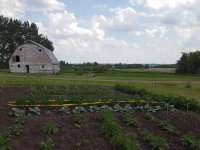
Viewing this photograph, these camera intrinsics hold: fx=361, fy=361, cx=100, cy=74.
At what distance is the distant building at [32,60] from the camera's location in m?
59.7

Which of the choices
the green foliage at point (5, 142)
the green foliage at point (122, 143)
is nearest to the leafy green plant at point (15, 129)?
the green foliage at point (5, 142)

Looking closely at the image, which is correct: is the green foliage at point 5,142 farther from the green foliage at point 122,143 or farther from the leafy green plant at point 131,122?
the leafy green plant at point 131,122

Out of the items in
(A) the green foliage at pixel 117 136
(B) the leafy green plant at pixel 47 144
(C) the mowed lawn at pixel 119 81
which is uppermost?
(A) the green foliage at pixel 117 136

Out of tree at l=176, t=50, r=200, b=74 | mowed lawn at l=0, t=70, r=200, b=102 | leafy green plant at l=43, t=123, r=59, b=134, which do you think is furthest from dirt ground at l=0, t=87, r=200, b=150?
tree at l=176, t=50, r=200, b=74

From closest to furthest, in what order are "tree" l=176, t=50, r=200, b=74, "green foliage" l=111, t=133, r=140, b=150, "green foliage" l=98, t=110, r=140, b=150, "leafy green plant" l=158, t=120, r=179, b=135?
"green foliage" l=111, t=133, r=140, b=150, "green foliage" l=98, t=110, r=140, b=150, "leafy green plant" l=158, t=120, r=179, b=135, "tree" l=176, t=50, r=200, b=74

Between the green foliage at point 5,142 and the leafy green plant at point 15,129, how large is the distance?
0.43 m

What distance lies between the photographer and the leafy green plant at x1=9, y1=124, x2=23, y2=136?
10.1 m

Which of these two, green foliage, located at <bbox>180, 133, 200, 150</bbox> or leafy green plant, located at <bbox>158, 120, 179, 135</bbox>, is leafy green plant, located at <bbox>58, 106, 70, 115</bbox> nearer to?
leafy green plant, located at <bbox>158, 120, 179, 135</bbox>

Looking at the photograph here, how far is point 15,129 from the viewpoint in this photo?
404 inches

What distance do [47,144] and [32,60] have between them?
52.6 meters

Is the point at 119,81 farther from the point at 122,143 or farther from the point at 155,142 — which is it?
the point at 122,143

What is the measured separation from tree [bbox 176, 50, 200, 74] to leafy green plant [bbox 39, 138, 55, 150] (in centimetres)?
6588

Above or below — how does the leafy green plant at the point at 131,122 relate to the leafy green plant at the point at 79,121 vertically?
below

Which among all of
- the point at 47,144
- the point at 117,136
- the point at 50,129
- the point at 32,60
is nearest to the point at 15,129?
the point at 50,129
